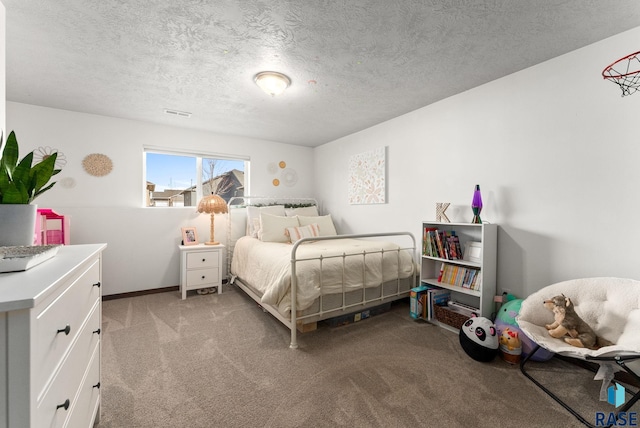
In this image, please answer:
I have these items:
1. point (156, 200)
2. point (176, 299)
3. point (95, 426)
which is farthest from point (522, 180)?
point (156, 200)

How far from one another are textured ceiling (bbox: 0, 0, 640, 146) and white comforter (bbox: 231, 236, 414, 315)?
1.63 metres

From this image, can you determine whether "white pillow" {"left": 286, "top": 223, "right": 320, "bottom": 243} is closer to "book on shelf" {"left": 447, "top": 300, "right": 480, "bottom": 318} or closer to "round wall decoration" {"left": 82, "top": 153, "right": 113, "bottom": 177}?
"book on shelf" {"left": 447, "top": 300, "right": 480, "bottom": 318}

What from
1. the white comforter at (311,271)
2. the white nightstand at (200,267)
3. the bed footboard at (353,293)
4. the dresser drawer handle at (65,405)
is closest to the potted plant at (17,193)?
the dresser drawer handle at (65,405)

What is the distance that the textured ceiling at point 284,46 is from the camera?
163 cm

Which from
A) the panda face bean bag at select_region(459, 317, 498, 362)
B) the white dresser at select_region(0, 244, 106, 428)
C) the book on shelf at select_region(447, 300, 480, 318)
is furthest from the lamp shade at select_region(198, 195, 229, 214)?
the panda face bean bag at select_region(459, 317, 498, 362)

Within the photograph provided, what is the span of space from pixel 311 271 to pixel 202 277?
6.43 feet

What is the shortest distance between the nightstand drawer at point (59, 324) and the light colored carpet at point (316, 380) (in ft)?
2.68

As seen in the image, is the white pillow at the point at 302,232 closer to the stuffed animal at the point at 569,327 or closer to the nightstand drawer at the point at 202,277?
the nightstand drawer at the point at 202,277

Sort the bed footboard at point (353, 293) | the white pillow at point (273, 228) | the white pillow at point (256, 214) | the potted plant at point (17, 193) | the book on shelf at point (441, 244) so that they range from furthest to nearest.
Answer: the white pillow at point (256, 214), the white pillow at point (273, 228), the book on shelf at point (441, 244), the bed footboard at point (353, 293), the potted plant at point (17, 193)

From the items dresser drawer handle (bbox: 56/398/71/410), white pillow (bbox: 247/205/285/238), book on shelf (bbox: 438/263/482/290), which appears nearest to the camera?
dresser drawer handle (bbox: 56/398/71/410)

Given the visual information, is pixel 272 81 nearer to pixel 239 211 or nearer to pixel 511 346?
pixel 239 211

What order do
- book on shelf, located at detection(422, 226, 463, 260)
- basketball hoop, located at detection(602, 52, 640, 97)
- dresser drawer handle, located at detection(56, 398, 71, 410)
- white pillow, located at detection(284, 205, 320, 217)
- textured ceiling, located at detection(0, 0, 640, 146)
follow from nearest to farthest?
dresser drawer handle, located at detection(56, 398, 71, 410), textured ceiling, located at detection(0, 0, 640, 146), basketball hoop, located at detection(602, 52, 640, 97), book on shelf, located at detection(422, 226, 463, 260), white pillow, located at detection(284, 205, 320, 217)

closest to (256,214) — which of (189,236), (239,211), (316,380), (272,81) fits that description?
(239,211)

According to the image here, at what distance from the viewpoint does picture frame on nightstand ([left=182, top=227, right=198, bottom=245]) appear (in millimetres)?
3768
